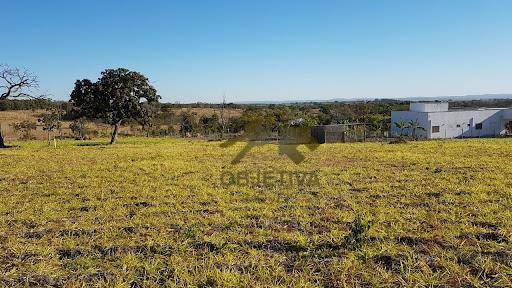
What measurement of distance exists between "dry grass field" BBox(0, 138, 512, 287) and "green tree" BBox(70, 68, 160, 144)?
13.0m

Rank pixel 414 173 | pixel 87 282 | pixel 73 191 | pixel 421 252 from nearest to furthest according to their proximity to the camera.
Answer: pixel 87 282, pixel 421 252, pixel 73 191, pixel 414 173

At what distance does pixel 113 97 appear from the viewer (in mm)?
22594

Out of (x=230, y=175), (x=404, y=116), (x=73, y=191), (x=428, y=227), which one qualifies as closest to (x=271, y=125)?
→ (x=404, y=116)

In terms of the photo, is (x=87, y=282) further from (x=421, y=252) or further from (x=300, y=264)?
(x=421, y=252)

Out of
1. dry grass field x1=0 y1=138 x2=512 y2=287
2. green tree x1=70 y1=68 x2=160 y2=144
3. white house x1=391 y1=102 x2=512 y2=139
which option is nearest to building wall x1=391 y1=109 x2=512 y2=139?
white house x1=391 y1=102 x2=512 y2=139

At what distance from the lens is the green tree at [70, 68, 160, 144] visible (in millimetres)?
22609

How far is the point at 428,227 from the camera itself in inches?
205

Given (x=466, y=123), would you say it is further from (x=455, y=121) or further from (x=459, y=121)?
(x=455, y=121)

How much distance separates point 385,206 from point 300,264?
302 cm

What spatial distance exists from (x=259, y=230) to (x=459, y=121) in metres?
34.1
